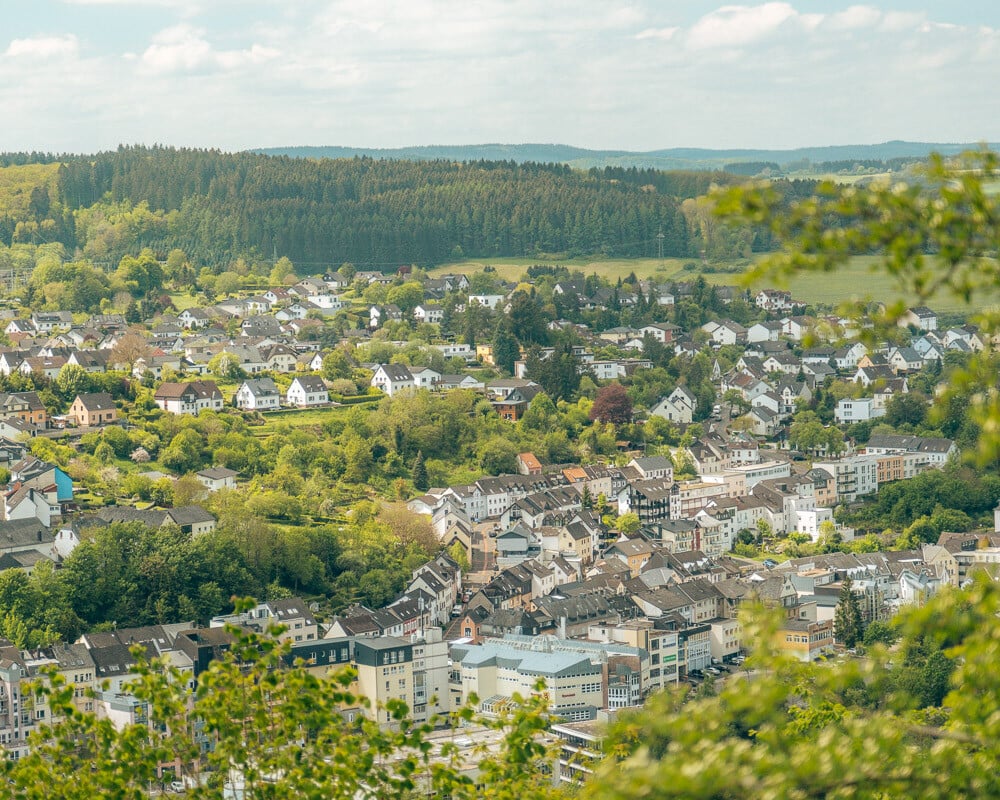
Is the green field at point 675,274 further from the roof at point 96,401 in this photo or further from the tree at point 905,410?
the roof at point 96,401

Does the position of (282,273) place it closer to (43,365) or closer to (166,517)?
(43,365)

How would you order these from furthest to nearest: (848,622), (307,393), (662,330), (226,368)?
1. (662,330)
2. (226,368)
3. (307,393)
4. (848,622)

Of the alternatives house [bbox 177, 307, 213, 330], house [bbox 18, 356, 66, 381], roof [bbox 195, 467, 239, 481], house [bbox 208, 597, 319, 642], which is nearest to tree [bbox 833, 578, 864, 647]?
house [bbox 208, 597, 319, 642]

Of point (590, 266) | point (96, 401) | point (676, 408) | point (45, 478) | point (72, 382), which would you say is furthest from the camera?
point (590, 266)

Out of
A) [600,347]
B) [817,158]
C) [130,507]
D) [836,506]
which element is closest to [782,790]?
[130,507]

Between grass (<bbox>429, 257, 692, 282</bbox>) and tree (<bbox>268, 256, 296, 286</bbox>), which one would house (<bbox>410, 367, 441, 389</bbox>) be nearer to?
tree (<bbox>268, 256, 296, 286</bbox>)

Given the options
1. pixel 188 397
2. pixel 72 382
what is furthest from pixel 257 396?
pixel 72 382
